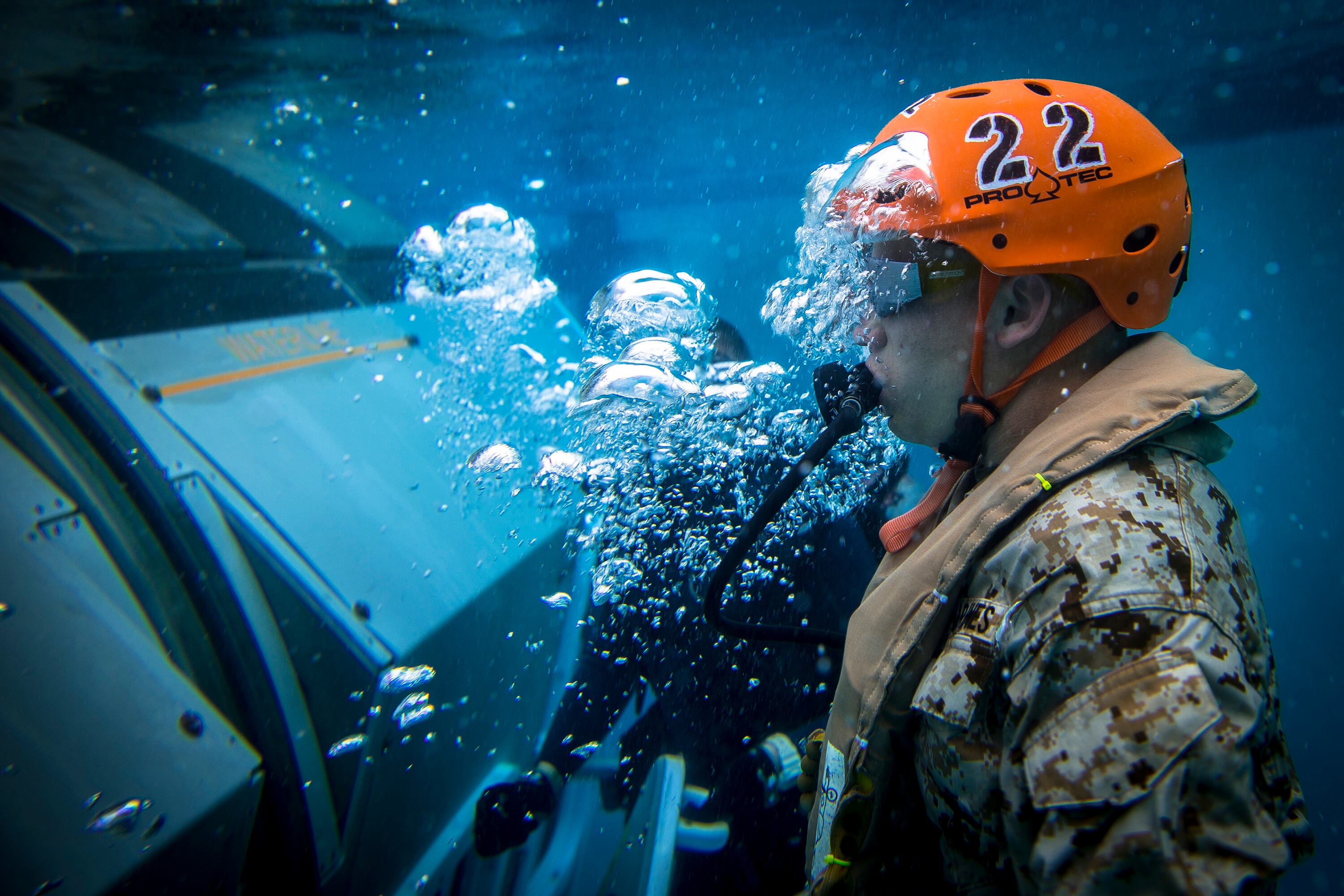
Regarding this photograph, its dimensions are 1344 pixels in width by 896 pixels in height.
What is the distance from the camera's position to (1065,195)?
1175mm

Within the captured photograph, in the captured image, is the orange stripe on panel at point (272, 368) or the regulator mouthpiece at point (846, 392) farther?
the orange stripe on panel at point (272, 368)

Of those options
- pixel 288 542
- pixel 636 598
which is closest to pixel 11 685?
pixel 288 542

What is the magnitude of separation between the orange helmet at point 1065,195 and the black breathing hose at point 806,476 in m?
0.43

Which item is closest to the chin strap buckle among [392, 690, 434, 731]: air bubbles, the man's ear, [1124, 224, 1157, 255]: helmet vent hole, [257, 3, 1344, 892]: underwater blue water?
the man's ear

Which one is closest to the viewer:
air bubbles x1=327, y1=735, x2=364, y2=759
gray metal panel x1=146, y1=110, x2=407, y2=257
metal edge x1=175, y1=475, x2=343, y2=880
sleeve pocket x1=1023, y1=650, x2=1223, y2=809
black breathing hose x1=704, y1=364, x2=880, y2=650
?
sleeve pocket x1=1023, y1=650, x2=1223, y2=809

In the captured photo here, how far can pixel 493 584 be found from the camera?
2.67 meters

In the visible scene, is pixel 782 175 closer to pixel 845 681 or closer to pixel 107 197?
pixel 107 197

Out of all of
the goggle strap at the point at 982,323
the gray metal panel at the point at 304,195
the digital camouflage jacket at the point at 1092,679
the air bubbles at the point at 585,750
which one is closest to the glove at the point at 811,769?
the digital camouflage jacket at the point at 1092,679

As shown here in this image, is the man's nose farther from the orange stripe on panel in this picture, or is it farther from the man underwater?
the orange stripe on panel

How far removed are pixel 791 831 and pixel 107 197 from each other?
4086mm

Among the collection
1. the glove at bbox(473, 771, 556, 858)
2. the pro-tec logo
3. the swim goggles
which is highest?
the pro-tec logo

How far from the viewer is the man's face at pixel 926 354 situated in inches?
49.9

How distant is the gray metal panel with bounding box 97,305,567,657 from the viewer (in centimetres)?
198

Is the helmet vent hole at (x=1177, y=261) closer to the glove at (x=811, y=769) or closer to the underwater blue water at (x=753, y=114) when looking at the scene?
the glove at (x=811, y=769)
